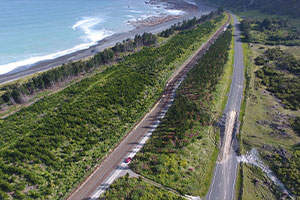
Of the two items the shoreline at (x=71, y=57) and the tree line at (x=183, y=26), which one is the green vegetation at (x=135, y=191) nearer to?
the shoreline at (x=71, y=57)

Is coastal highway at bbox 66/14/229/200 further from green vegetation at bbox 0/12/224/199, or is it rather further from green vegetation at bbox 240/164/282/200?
green vegetation at bbox 240/164/282/200

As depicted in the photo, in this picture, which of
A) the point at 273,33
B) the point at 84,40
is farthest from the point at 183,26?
the point at 84,40

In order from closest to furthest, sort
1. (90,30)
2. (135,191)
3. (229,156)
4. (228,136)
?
(135,191) < (229,156) < (228,136) < (90,30)

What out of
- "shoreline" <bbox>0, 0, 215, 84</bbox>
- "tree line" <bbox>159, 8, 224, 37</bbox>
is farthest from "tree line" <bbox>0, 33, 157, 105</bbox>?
"tree line" <bbox>159, 8, 224, 37</bbox>

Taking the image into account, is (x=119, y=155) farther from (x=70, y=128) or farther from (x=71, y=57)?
(x=71, y=57)

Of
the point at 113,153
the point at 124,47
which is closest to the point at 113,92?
the point at 113,153

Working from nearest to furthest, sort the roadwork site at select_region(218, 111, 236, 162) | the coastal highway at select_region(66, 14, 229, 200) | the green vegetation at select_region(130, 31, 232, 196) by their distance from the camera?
the coastal highway at select_region(66, 14, 229, 200) → the green vegetation at select_region(130, 31, 232, 196) → the roadwork site at select_region(218, 111, 236, 162)
